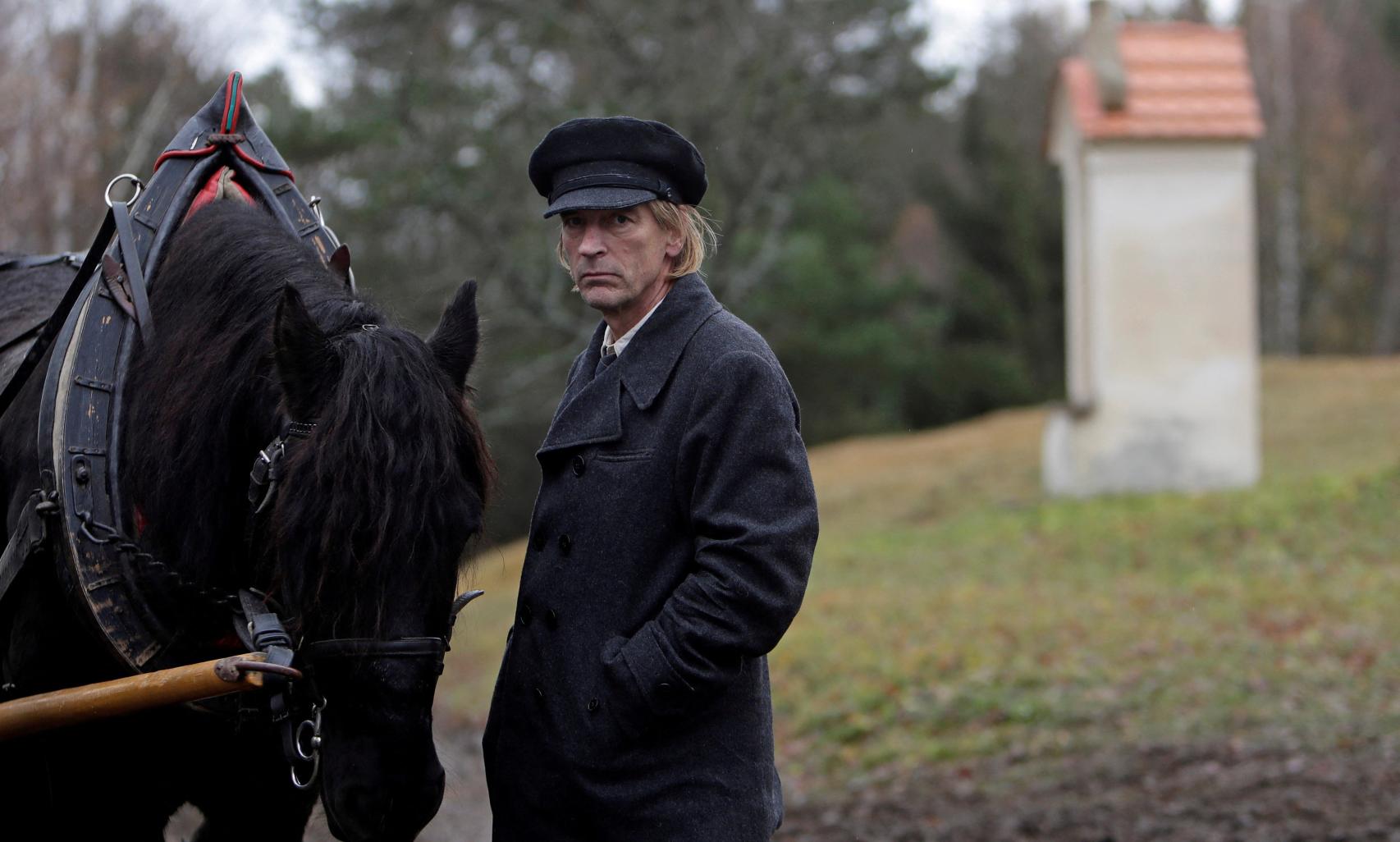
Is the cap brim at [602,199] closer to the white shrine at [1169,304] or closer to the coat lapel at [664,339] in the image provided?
the coat lapel at [664,339]

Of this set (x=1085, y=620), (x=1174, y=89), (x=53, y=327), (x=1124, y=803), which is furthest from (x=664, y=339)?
(x=1174, y=89)

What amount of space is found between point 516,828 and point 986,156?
75.8 ft

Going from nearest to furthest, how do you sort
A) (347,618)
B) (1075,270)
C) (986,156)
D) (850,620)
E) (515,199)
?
(347,618) < (850,620) < (1075,270) < (515,199) < (986,156)

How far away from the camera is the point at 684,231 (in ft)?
8.48

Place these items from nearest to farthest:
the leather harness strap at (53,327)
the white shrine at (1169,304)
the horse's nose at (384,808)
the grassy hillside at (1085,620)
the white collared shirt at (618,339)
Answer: the horse's nose at (384,808)
the white collared shirt at (618,339)
the leather harness strap at (53,327)
the grassy hillside at (1085,620)
the white shrine at (1169,304)

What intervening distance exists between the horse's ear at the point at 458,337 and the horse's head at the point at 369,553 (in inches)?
6.4

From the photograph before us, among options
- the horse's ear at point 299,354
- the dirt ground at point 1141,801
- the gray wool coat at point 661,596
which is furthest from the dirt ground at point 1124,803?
the horse's ear at point 299,354

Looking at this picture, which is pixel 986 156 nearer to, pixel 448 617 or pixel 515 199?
pixel 515 199

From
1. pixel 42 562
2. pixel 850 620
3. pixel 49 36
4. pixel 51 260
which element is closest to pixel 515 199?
pixel 49 36

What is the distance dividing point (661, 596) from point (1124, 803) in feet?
11.6

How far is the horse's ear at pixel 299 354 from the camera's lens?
226 centimetres

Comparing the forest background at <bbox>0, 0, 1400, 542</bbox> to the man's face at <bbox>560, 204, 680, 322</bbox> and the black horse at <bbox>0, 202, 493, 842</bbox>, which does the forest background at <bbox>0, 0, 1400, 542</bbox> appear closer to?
the black horse at <bbox>0, 202, 493, 842</bbox>

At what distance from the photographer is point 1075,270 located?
13688mm

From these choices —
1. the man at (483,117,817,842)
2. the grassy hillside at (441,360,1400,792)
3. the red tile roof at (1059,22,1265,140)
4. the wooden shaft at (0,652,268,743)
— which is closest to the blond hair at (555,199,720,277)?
the man at (483,117,817,842)
